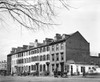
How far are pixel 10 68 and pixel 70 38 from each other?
43397mm

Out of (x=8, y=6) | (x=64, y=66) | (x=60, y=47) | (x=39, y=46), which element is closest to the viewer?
(x=8, y=6)

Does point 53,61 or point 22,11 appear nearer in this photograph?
point 22,11

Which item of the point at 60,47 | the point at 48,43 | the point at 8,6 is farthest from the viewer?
the point at 48,43

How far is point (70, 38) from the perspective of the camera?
51.1 meters

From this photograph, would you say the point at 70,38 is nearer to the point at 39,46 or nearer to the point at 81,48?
the point at 81,48

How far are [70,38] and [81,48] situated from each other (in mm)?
4267

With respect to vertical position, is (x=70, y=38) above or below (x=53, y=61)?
above

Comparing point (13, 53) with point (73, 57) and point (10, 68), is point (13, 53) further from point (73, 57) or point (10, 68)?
point (73, 57)

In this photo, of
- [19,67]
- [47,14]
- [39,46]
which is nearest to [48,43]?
[39,46]

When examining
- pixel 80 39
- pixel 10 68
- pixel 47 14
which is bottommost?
pixel 10 68

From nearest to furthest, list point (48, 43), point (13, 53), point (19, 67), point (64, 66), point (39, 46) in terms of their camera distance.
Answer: point (64, 66), point (48, 43), point (39, 46), point (19, 67), point (13, 53)

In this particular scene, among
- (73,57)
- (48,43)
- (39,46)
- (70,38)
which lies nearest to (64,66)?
(73,57)

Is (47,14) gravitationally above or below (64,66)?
above

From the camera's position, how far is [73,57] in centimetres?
5100
